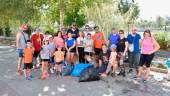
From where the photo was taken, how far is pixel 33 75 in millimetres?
11984

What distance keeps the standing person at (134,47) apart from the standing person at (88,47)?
1358 millimetres

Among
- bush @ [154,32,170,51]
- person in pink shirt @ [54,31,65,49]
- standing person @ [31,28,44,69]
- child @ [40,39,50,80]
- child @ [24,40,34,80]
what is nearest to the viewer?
child @ [24,40,34,80]

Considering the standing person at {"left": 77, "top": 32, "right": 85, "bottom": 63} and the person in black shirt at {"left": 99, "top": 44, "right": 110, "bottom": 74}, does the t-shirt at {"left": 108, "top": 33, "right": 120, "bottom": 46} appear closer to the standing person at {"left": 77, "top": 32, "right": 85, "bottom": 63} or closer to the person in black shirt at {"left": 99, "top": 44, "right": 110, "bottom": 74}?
the person in black shirt at {"left": 99, "top": 44, "right": 110, "bottom": 74}

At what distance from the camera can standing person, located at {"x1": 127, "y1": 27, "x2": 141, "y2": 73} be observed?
11.9m

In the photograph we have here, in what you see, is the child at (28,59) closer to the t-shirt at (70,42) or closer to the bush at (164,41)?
the t-shirt at (70,42)

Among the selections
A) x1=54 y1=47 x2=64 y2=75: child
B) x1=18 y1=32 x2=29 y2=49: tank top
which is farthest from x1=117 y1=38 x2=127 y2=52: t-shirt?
x1=18 y1=32 x2=29 y2=49: tank top

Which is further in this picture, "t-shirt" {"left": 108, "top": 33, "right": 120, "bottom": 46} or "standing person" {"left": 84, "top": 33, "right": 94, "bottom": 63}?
"standing person" {"left": 84, "top": 33, "right": 94, "bottom": 63}

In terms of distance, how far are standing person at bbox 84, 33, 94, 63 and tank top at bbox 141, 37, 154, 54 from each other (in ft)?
6.82

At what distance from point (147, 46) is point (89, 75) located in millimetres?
2042

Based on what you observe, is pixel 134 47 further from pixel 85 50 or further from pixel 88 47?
pixel 85 50

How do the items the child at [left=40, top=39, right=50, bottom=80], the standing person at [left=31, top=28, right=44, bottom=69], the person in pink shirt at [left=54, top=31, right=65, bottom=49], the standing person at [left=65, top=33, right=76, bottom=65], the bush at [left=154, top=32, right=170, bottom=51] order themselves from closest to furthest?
1. the child at [left=40, top=39, right=50, bottom=80]
2. the person in pink shirt at [left=54, top=31, right=65, bottom=49]
3. the standing person at [left=65, top=33, right=76, bottom=65]
4. the standing person at [left=31, top=28, right=44, bottom=69]
5. the bush at [left=154, top=32, right=170, bottom=51]

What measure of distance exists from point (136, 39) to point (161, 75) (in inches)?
66.7

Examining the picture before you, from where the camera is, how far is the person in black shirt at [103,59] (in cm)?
1180

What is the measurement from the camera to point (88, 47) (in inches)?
485
